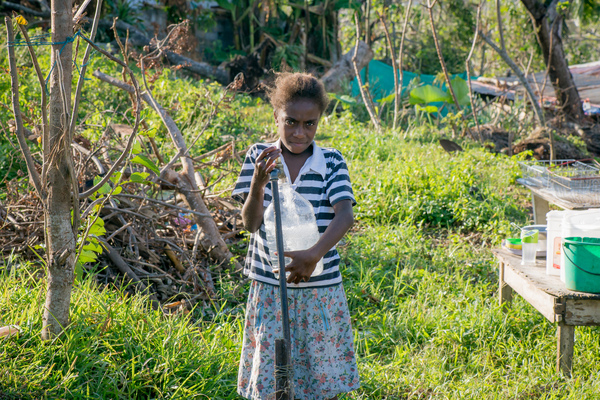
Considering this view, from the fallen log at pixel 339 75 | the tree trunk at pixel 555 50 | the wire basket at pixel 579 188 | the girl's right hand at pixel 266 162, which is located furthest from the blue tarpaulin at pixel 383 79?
the girl's right hand at pixel 266 162

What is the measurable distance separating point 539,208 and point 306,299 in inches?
132

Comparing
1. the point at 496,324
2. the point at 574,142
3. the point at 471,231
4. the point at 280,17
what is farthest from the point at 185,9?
the point at 496,324

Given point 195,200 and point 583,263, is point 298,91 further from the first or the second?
point 195,200

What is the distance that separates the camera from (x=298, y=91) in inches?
79.6

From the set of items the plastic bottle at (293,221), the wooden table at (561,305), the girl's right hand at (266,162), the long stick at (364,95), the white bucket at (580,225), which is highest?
the long stick at (364,95)

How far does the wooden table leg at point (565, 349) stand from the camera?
9.41 feet

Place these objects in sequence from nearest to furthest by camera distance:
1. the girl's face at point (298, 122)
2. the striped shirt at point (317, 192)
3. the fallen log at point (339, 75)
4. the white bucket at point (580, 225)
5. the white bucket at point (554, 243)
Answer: the girl's face at point (298, 122) → the striped shirt at point (317, 192) → the white bucket at point (580, 225) → the white bucket at point (554, 243) → the fallen log at point (339, 75)

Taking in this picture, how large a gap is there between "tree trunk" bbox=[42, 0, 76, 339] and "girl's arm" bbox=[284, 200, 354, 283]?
105 cm

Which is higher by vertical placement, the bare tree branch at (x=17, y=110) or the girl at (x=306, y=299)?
the bare tree branch at (x=17, y=110)

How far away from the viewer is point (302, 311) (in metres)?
2.19

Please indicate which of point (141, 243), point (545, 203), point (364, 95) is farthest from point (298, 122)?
point (364, 95)

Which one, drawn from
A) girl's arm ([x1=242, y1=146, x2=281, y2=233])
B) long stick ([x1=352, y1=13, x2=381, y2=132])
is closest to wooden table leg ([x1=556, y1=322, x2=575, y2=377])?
girl's arm ([x1=242, y1=146, x2=281, y2=233])

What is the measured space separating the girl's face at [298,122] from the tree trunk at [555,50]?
8357mm

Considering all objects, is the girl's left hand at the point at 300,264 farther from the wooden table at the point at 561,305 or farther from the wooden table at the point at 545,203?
the wooden table at the point at 545,203
